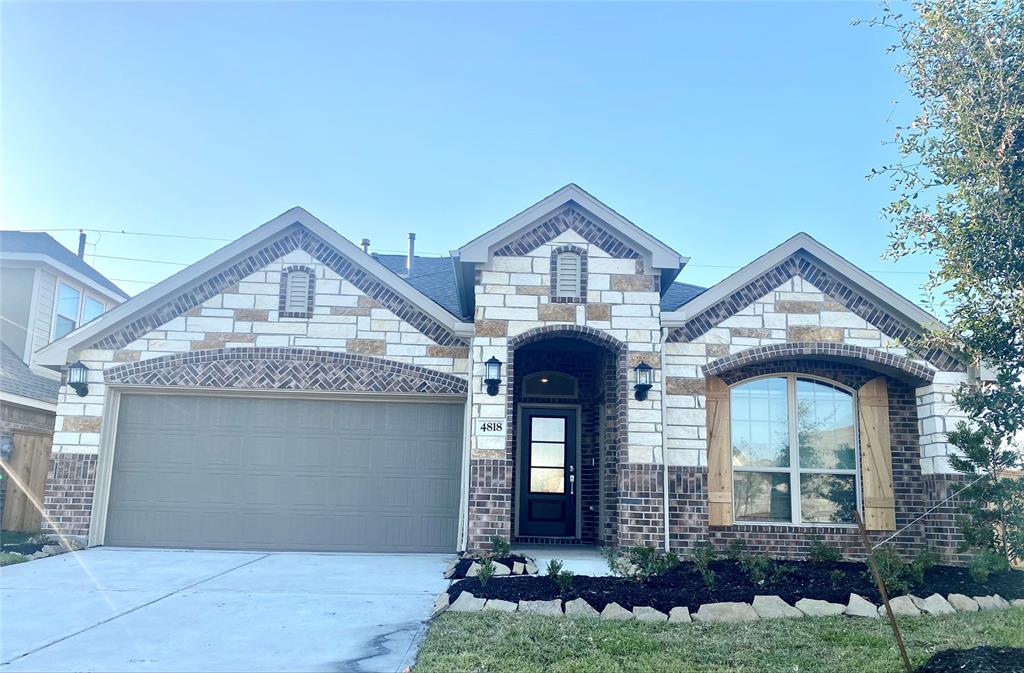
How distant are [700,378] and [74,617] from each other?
295 inches

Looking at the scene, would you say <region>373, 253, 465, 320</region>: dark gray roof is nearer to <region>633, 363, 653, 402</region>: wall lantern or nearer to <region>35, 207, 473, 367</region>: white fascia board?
<region>35, 207, 473, 367</region>: white fascia board

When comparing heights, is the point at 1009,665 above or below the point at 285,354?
below

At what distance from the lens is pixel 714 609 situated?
661 cm

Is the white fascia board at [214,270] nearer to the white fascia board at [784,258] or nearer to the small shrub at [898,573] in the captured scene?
the white fascia board at [784,258]

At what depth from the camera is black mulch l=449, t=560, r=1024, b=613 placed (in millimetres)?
6895

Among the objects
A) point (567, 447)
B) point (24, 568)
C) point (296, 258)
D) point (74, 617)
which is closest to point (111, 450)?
point (24, 568)

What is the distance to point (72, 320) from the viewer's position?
16.2 meters

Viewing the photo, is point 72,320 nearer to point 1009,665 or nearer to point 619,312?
point 619,312

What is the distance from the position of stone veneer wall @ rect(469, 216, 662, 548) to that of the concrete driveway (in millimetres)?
1474

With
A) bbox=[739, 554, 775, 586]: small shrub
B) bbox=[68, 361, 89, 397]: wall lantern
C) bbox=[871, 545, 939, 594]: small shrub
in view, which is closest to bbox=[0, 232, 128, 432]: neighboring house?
bbox=[68, 361, 89, 397]: wall lantern

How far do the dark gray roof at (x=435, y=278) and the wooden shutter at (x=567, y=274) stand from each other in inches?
61.2

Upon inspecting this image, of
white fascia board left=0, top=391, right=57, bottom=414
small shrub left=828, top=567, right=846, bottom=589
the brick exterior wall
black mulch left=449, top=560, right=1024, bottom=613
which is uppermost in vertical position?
white fascia board left=0, top=391, right=57, bottom=414

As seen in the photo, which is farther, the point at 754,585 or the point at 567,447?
the point at 567,447

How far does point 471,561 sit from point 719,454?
3.70m
